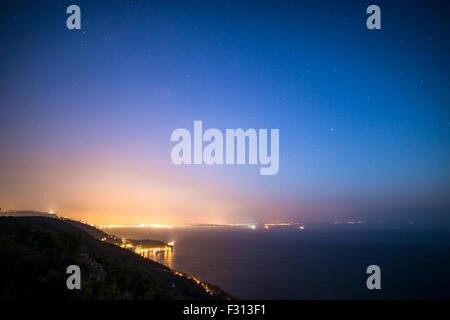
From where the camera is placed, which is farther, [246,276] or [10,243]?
[246,276]

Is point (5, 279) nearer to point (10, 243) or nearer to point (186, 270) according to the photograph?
point (10, 243)

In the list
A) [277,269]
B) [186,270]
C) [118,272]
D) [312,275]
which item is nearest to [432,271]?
[312,275]

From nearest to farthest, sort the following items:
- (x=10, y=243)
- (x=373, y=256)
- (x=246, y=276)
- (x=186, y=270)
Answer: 1. (x=10, y=243)
2. (x=246, y=276)
3. (x=186, y=270)
4. (x=373, y=256)
